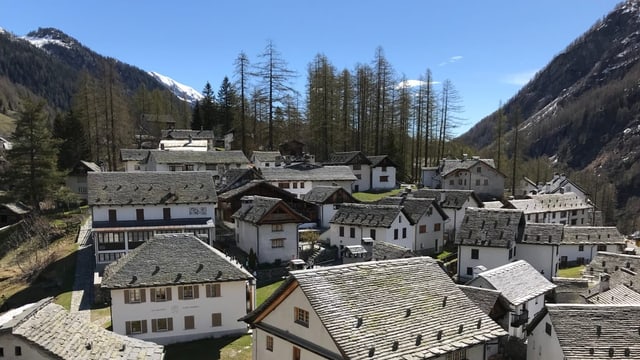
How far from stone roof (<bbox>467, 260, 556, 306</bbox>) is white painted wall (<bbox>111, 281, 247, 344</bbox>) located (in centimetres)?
1599

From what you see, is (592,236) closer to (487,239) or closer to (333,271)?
(487,239)

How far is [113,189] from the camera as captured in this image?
41.9m

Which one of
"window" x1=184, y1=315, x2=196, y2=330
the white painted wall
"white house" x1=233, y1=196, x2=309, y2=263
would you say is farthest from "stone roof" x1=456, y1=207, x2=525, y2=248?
"window" x1=184, y1=315, x2=196, y2=330

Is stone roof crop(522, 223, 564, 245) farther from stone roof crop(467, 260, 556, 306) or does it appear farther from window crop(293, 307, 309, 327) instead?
window crop(293, 307, 309, 327)

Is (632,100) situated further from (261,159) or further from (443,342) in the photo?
(443,342)

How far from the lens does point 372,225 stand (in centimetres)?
4281

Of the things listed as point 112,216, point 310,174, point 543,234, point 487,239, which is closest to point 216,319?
point 112,216

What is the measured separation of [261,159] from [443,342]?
56.4 m

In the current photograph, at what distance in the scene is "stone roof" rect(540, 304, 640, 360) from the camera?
64.4 feet

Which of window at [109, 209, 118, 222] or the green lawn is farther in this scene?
the green lawn

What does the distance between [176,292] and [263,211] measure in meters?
14.2

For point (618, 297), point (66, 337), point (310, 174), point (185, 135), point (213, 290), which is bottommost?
point (618, 297)

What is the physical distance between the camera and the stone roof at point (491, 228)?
39719 millimetres

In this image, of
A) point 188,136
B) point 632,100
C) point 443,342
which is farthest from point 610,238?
point 632,100
